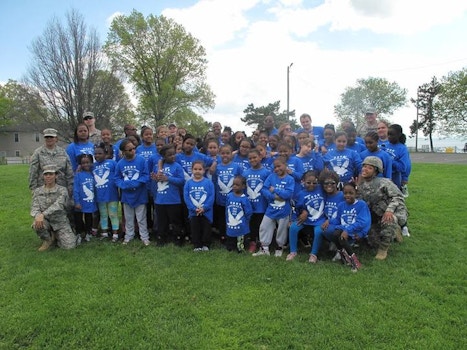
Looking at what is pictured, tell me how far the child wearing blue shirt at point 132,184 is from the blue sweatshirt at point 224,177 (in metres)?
1.29

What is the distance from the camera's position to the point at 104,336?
358 cm

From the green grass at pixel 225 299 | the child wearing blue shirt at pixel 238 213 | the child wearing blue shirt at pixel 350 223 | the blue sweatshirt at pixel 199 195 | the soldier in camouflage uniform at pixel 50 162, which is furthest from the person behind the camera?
the soldier in camouflage uniform at pixel 50 162

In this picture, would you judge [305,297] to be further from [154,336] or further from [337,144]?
[337,144]

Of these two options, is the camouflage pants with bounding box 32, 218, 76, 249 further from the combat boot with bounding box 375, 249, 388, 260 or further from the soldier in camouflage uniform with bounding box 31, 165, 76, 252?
the combat boot with bounding box 375, 249, 388, 260

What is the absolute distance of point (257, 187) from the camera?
616cm

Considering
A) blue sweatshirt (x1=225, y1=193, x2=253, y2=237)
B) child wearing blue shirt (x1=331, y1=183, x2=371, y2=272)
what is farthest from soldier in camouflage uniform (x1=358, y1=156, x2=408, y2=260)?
blue sweatshirt (x1=225, y1=193, x2=253, y2=237)

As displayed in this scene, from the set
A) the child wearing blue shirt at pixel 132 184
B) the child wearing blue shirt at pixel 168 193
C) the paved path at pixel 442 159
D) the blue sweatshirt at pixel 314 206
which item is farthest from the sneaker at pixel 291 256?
the paved path at pixel 442 159

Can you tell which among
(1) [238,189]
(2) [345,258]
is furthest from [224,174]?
(2) [345,258]

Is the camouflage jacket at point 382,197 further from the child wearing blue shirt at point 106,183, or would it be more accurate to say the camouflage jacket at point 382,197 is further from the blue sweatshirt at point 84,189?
the blue sweatshirt at point 84,189

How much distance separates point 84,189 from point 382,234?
5233 mm

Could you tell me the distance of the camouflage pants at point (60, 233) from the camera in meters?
6.34

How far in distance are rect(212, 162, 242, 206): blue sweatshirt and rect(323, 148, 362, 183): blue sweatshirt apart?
1660 mm

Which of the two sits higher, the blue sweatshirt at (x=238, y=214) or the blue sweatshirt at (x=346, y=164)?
the blue sweatshirt at (x=346, y=164)

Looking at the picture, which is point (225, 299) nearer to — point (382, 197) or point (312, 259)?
point (312, 259)
